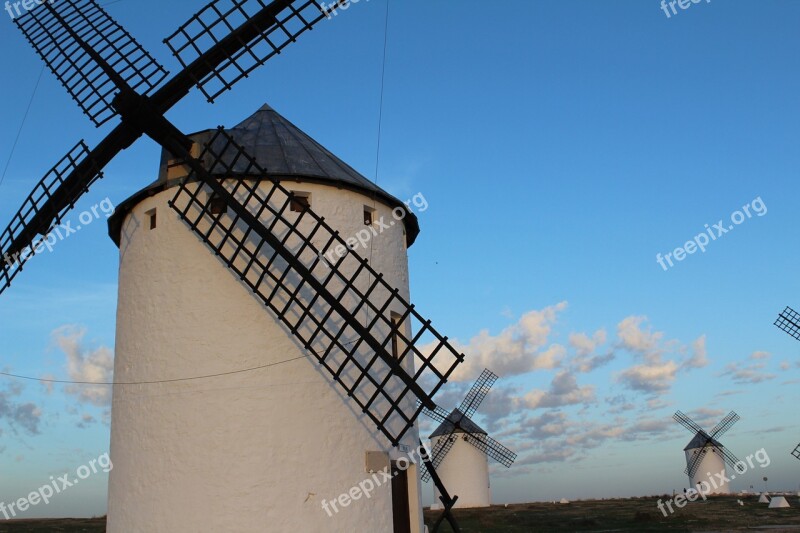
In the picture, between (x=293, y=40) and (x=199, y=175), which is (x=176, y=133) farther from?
(x=293, y=40)

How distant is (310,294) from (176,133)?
10.5 ft

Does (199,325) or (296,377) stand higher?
(199,325)

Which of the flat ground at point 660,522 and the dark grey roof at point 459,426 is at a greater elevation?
the dark grey roof at point 459,426

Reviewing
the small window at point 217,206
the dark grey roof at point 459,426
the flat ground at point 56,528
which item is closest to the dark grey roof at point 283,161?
the small window at point 217,206

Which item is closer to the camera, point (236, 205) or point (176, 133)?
point (236, 205)

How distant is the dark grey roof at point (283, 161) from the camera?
428 inches

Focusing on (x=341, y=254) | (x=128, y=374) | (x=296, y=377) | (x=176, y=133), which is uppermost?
(x=176, y=133)

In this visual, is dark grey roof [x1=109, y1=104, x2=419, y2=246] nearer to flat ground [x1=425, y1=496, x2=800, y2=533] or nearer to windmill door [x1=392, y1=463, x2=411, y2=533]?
windmill door [x1=392, y1=463, x2=411, y2=533]

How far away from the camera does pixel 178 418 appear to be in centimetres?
1002

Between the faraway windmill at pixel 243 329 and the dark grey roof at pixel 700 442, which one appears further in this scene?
the dark grey roof at pixel 700 442

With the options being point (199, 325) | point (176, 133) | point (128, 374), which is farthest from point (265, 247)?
point (128, 374)

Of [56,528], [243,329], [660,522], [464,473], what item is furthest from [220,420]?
[464,473]

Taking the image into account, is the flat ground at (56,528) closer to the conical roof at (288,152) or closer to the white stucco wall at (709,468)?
the conical roof at (288,152)

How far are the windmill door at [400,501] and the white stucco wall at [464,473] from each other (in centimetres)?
2554
